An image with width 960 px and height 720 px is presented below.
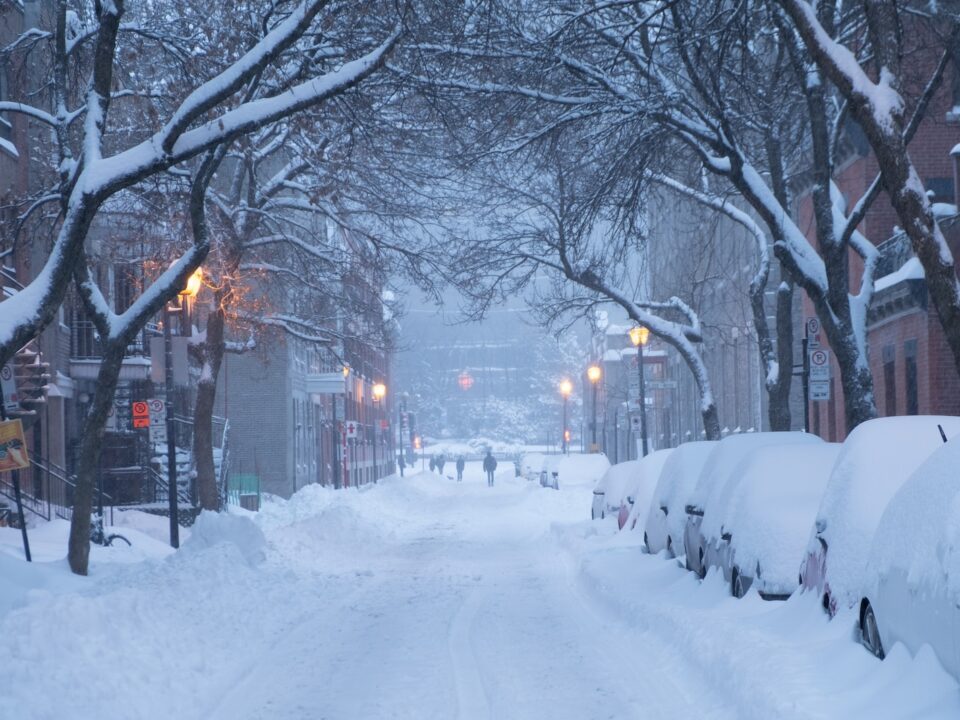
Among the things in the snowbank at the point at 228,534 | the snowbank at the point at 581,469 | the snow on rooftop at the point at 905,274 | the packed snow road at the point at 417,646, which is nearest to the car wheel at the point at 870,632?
the packed snow road at the point at 417,646

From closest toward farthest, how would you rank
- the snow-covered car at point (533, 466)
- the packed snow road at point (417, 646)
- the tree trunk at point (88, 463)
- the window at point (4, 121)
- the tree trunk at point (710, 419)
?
the packed snow road at point (417, 646)
the tree trunk at point (88, 463)
the window at point (4, 121)
the tree trunk at point (710, 419)
the snow-covered car at point (533, 466)

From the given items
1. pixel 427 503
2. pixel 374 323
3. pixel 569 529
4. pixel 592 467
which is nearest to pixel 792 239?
pixel 569 529

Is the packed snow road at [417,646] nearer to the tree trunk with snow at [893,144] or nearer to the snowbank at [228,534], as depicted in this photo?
the snowbank at [228,534]

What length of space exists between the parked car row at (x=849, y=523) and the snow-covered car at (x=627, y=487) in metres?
6.55

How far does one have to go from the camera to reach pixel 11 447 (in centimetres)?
1778

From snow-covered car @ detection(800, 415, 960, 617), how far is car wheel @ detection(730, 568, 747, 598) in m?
2.18

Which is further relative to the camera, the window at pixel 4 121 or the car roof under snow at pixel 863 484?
the window at pixel 4 121

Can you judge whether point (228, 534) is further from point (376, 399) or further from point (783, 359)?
point (376, 399)

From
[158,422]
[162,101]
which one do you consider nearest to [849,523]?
[162,101]

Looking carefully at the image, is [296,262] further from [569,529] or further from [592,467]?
[592,467]

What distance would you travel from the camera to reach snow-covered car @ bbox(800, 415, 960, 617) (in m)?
10.1

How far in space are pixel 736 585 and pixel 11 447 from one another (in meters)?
9.45

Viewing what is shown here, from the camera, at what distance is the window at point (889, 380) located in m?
34.3

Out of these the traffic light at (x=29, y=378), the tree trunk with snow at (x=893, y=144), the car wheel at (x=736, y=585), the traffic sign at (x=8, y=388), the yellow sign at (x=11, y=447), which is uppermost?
the tree trunk with snow at (x=893, y=144)
